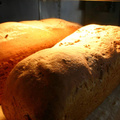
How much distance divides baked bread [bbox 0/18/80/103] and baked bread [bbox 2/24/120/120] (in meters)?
0.51

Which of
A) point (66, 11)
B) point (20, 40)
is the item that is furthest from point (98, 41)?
point (66, 11)

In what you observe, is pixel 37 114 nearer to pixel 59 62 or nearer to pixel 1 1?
pixel 59 62

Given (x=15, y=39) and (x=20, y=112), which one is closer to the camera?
(x=20, y=112)

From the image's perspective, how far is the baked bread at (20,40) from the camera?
5.60 feet

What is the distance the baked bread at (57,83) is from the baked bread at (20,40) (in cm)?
51

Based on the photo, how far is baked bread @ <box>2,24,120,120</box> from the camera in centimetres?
99

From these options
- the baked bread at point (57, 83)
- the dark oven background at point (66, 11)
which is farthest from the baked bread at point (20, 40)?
the baked bread at point (57, 83)

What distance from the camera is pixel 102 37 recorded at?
1.72 meters

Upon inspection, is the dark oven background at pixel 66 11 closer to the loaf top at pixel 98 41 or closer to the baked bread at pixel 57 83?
the loaf top at pixel 98 41

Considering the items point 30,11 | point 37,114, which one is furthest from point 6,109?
point 30,11

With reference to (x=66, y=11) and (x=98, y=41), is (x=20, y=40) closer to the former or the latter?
(x=98, y=41)

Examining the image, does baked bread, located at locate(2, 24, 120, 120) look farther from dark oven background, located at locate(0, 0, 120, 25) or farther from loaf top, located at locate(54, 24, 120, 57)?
dark oven background, located at locate(0, 0, 120, 25)

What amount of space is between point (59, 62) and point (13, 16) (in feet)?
5.36

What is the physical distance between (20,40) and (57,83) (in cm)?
107
